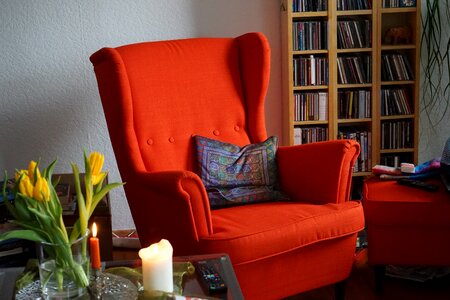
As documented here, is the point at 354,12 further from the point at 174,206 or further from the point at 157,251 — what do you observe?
the point at 157,251

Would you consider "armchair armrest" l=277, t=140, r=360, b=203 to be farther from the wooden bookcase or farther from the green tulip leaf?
the green tulip leaf

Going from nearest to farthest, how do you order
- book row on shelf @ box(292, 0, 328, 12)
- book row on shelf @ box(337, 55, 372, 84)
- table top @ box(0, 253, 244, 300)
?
table top @ box(0, 253, 244, 300)
book row on shelf @ box(292, 0, 328, 12)
book row on shelf @ box(337, 55, 372, 84)

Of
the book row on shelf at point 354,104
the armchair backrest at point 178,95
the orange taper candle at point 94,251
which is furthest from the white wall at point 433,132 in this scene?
the orange taper candle at point 94,251

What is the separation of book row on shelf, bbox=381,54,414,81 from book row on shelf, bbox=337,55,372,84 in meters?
0.10

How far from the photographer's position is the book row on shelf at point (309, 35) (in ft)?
11.2

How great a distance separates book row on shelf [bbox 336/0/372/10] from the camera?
3410 mm

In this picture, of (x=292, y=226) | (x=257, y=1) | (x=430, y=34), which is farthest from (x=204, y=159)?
(x=430, y=34)

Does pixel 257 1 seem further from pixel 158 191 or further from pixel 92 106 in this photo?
pixel 158 191

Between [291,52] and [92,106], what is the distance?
1.05 meters

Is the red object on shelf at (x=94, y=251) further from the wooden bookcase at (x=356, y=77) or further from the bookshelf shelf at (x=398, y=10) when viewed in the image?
the bookshelf shelf at (x=398, y=10)

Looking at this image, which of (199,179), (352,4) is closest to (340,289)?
(199,179)

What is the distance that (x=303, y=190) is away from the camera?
278 cm

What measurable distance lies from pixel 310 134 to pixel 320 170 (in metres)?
0.86

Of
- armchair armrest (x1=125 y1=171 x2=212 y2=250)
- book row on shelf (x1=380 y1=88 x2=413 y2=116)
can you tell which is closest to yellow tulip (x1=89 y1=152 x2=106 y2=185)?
armchair armrest (x1=125 y1=171 x2=212 y2=250)
